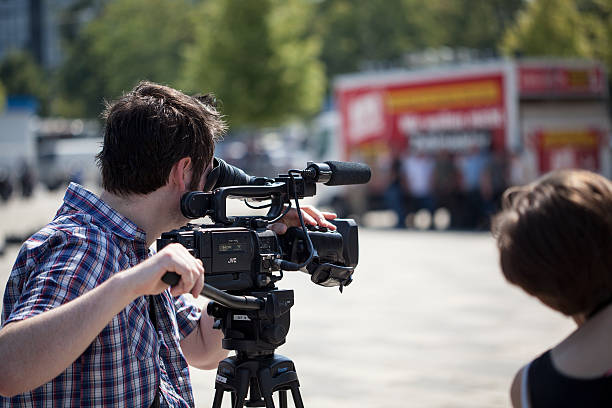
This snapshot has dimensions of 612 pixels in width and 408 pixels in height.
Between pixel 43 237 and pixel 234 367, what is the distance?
83 cm

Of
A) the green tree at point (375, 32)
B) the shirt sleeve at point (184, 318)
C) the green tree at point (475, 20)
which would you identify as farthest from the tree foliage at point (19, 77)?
the shirt sleeve at point (184, 318)

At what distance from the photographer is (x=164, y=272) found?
6.56 feet

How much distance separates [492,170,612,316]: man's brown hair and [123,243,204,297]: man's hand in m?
0.67

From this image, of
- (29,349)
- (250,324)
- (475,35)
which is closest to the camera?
(29,349)

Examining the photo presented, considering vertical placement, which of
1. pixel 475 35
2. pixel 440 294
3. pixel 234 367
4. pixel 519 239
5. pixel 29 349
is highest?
pixel 475 35

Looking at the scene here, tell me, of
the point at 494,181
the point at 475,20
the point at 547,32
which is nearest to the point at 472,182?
the point at 494,181

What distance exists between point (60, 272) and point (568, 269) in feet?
3.77

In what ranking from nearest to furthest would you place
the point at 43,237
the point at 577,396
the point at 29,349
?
the point at 577,396 < the point at 29,349 < the point at 43,237

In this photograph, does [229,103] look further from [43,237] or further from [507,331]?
[43,237]

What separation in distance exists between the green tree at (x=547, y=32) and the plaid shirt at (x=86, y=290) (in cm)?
3992

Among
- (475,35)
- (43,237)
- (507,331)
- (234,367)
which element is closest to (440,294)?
(507,331)

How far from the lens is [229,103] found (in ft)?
137

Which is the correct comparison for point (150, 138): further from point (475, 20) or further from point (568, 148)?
point (475, 20)

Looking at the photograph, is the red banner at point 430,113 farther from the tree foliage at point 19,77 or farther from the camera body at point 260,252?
the tree foliage at point 19,77
